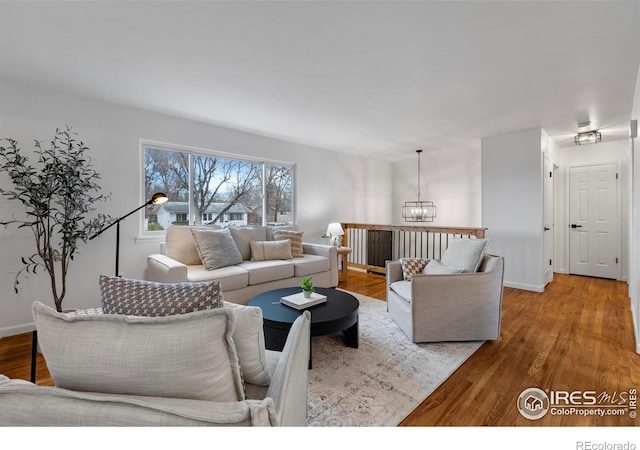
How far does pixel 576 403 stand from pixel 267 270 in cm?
273

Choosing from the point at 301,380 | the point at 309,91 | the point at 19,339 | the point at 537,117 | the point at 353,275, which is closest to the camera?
the point at 301,380

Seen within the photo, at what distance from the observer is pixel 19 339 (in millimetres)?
2613

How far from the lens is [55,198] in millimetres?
2822

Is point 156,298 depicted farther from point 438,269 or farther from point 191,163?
point 191,163

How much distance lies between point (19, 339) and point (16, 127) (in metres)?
1.93

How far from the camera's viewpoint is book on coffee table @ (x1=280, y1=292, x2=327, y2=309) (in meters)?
2.29

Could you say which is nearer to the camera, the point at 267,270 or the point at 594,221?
the point at 267,270

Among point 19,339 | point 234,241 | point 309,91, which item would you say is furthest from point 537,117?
point 19,339

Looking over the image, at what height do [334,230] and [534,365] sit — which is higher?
[334,230]

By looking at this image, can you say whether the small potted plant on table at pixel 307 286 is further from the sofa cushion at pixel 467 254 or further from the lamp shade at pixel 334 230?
the lamp shade at pixel 334 230

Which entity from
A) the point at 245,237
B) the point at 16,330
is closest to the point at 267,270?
the point at 245,237

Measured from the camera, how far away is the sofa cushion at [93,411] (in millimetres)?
660

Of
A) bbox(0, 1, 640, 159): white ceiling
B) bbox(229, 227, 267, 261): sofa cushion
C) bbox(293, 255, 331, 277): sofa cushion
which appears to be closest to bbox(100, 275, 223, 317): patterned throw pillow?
bbox(0, 1, 640, 159): white ceiling

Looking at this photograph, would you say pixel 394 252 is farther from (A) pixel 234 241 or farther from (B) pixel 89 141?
(B) pixel 89 141
